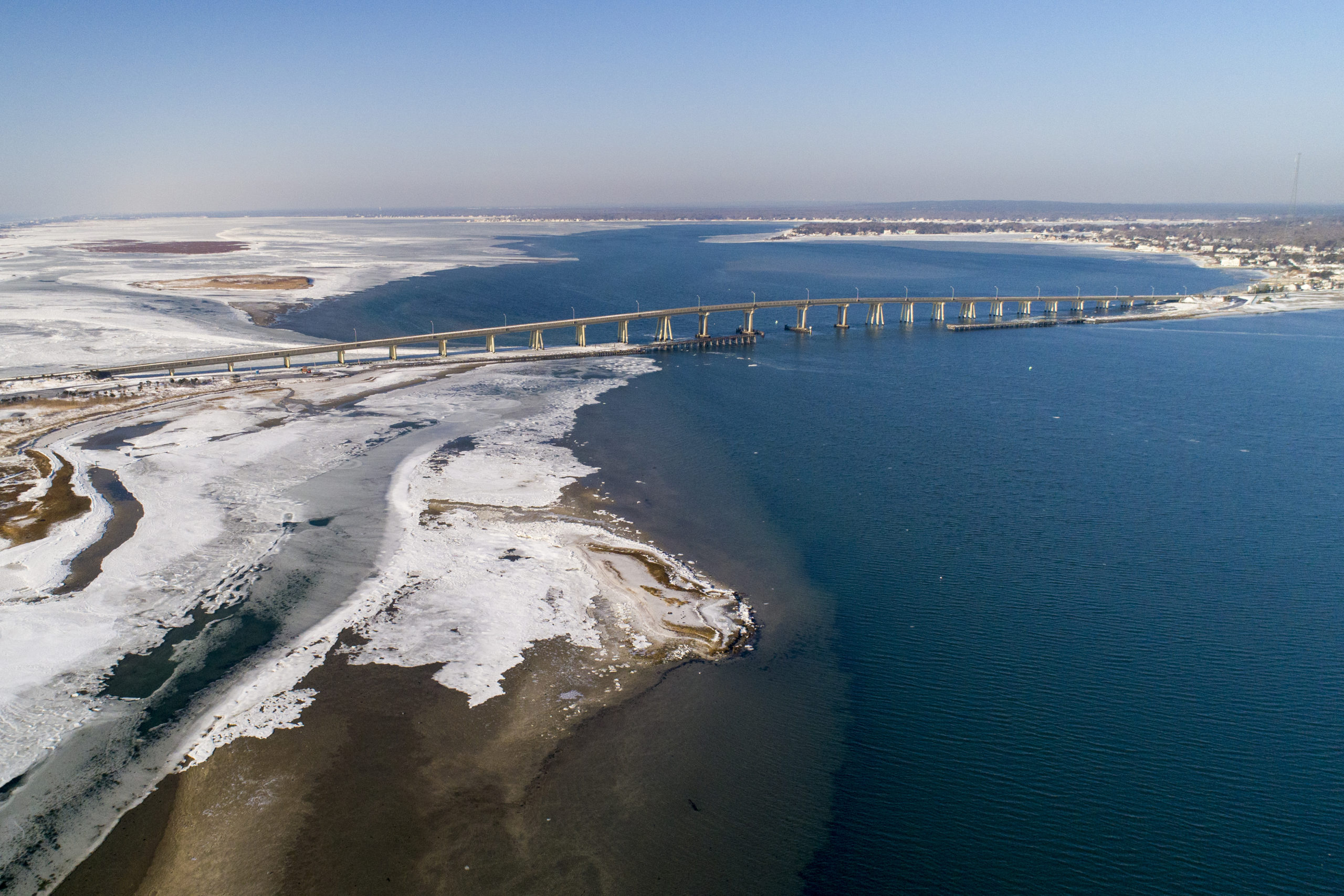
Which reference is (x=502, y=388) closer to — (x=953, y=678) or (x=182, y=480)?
(x=182, y=480)

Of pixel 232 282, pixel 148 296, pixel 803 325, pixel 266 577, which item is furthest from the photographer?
pixel 232 282

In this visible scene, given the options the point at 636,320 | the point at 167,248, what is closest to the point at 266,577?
the point at 636,320

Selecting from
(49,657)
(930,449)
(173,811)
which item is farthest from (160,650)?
(930,449)

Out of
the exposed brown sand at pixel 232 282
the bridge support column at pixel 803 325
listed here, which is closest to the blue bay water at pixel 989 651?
the bridge support column at pixel 803 325

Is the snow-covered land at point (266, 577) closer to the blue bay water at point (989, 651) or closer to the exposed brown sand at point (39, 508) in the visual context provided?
the exposed brown sand at point (39, 508)

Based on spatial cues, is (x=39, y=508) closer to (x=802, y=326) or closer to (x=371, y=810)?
(x=371, y=810)

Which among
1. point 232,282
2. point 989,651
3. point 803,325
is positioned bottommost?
point 989,651

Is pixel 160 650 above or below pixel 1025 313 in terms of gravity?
below
